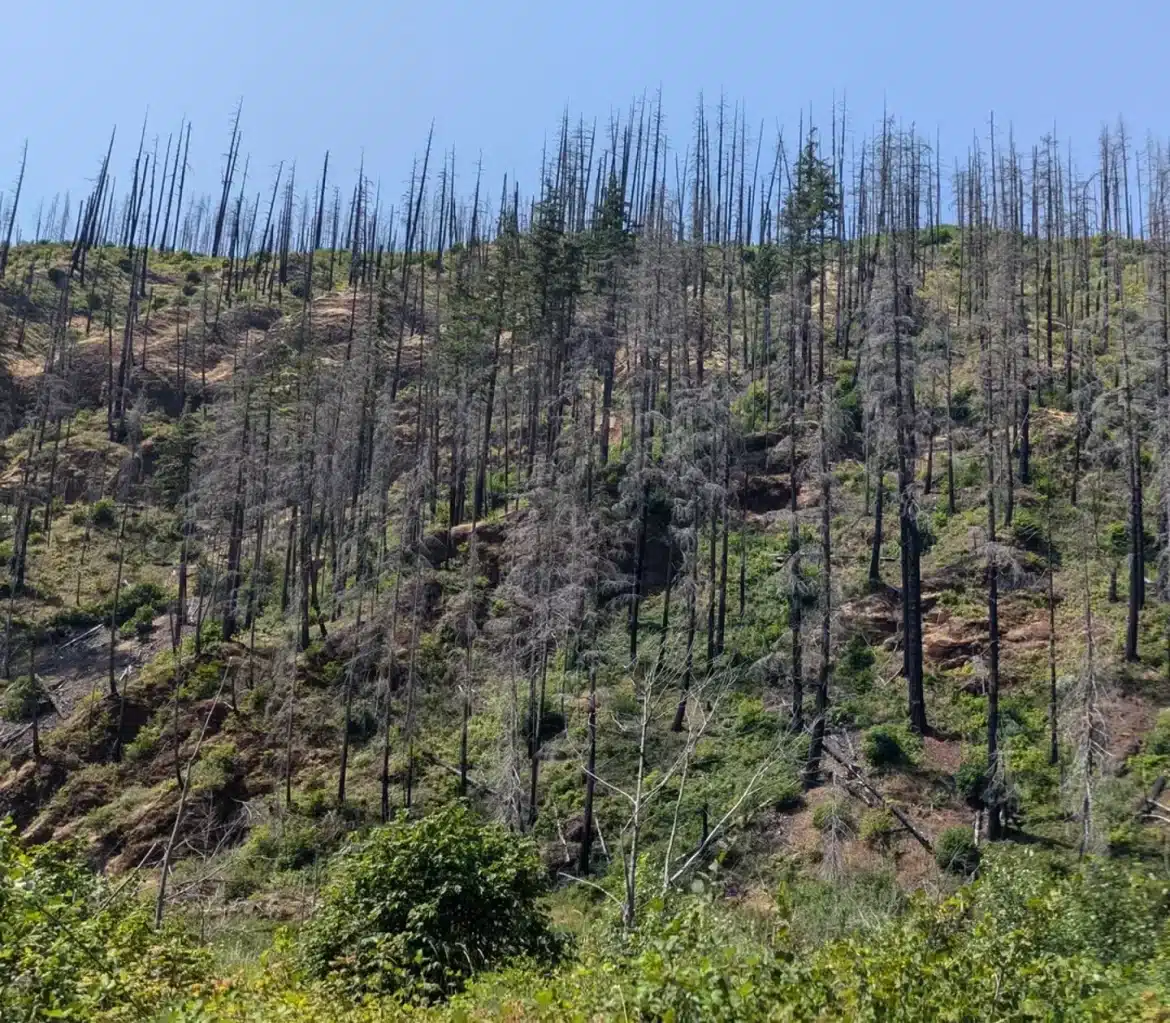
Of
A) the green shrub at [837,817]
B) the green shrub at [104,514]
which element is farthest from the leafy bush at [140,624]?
the green shrub at [837,817]

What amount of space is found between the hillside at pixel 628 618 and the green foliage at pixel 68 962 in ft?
1.08

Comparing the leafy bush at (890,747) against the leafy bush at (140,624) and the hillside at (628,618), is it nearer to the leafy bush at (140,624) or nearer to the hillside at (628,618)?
the hillside at (628,618)

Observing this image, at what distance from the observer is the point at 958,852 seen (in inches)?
1107

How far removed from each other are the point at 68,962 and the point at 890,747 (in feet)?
92.4

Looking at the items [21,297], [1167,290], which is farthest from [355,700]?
[21,297]

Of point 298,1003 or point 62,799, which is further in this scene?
point 62,799

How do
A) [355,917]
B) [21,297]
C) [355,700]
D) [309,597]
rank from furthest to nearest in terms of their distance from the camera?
1. [21,297]
2. [309,597]
3. [355,700]
4. [355,917]

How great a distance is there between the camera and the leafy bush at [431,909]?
14.3m

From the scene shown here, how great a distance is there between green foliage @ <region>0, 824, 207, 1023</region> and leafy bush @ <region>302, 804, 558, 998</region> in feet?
7.87

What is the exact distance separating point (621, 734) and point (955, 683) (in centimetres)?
1239

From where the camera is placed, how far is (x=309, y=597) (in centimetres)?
4662

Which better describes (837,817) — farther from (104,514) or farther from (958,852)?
(104,514)

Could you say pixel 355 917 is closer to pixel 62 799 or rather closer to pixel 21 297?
pixel 62 799

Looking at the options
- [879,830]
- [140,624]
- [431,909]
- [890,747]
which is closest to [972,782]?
[890,747]
